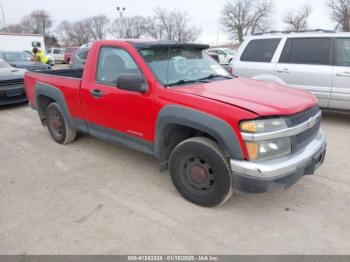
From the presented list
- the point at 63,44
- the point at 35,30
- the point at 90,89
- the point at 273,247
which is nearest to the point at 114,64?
the point at 90,89

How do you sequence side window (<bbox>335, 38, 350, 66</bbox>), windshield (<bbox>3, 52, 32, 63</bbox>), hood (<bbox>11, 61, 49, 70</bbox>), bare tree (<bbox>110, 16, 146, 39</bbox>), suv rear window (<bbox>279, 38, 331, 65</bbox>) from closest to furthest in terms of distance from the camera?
side window (<bbox>335, 38, 350, 66</bbox>)
suv rear window (<bbox>279, 38, 331, 65</bbox>)
hood (<bbox>11, 61, 49, 70</bbox>)
windshield (<bbox>3, 52, 32, 63</bbox>)
bare tree (<bbox>110, 16, 146, 39</bbox>)

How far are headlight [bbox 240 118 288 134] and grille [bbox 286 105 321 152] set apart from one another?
0.41 ft

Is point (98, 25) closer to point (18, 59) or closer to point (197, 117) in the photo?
point (18, 59)

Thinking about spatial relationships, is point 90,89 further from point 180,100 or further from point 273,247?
point 273,247

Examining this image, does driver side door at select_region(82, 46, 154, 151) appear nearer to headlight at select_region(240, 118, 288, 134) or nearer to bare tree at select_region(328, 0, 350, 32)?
headlight at select_region(240, 118, 288, 134)

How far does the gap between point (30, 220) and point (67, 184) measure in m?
0.76

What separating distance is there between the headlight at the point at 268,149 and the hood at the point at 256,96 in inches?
10.3

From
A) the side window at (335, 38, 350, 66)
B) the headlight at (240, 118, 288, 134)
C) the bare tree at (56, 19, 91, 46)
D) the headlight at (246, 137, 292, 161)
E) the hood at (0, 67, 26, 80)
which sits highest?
the bare tree at (56, 19, 91, 46)

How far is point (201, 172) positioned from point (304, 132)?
112 cm

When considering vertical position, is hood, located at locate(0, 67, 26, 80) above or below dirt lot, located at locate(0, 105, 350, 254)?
above

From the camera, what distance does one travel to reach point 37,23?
77625 mm

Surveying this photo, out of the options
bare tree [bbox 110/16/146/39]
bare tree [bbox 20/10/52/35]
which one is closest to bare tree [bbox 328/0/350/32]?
bare tree [bbox 110/16/146/39]

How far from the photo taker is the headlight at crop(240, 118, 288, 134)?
2521mm

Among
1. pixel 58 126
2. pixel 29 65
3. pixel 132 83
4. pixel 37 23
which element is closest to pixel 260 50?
pixel 132 83
